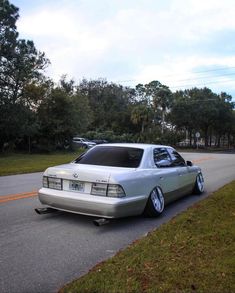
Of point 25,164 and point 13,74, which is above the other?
point 13,74

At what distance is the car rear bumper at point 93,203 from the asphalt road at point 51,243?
Answer: 0.94ft

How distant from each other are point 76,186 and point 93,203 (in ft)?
1.74

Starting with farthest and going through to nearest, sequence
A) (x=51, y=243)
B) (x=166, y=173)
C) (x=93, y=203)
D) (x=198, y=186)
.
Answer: (x=198, y=186) < (x=166, y=173) < (x=93, y=203) < (x=51, y=243)

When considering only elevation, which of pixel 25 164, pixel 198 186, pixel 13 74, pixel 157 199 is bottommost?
pixel 25 164

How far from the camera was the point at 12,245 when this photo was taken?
534 cm

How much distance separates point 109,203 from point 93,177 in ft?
1.84

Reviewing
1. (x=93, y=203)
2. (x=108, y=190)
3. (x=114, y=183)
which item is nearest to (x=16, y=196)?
(x=93, y=203)

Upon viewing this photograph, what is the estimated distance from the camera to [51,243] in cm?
550

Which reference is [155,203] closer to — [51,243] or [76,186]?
[76,186]

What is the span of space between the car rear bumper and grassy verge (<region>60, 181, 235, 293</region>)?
699 millimetres

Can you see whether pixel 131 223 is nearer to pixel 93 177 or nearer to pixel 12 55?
pixel 93 177

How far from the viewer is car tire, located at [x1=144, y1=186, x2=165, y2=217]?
23.7 feet

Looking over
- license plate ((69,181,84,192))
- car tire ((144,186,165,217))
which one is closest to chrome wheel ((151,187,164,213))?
car tire ((144,186,165,217))

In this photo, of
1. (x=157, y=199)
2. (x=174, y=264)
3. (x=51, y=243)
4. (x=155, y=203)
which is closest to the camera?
(x=174, y=264)
